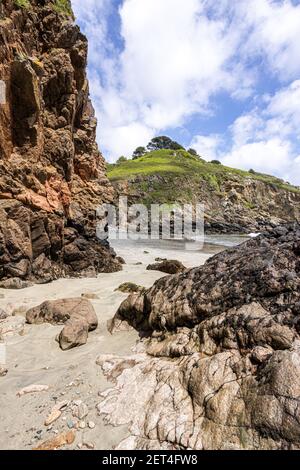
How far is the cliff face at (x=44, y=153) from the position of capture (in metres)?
11.8

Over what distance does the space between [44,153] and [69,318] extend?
9941 mm

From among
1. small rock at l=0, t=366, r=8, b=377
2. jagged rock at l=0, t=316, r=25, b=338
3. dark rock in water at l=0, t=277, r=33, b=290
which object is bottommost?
small rock at l=0, t=366, r=8, b=377

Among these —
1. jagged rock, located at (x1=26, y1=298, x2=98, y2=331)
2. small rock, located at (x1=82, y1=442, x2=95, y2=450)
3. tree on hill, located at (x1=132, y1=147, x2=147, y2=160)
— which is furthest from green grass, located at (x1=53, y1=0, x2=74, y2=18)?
tree on hill, located at (x1=132, y1=147, x2=147, y2=160)

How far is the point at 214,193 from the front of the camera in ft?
238

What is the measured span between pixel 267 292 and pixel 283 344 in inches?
44.4

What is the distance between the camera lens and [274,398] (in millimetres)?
3133

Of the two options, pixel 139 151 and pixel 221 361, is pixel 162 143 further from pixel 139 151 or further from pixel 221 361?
pixel 221 361

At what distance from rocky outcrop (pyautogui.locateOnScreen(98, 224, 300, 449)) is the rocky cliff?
176 ft

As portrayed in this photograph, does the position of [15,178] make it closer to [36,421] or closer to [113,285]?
[113,285]

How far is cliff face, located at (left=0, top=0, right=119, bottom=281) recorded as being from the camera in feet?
38.8

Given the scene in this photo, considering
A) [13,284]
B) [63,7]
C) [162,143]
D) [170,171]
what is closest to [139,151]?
[162,143]

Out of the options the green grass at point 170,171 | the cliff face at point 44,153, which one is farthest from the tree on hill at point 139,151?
the cliff face at point 44,153

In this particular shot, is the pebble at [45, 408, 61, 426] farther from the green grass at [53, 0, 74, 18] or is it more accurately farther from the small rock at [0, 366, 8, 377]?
the green grass at [53, 0, 74, 18]

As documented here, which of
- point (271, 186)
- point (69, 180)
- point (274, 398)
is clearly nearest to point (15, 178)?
point (69, 180)
